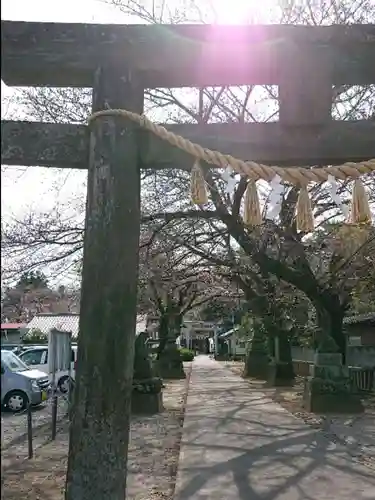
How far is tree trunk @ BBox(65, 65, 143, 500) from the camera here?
138 inches

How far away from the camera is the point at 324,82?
4113 mm

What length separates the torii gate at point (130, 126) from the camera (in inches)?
144

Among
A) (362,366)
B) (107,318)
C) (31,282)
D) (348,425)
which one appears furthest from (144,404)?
(107,318)

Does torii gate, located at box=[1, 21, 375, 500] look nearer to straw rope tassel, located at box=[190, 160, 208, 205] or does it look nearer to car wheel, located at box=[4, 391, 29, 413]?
straw rope tassel, located at box=[190, 160, 208, 205]

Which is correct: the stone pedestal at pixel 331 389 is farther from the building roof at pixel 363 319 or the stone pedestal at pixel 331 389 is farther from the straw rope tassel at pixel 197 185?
the straw rope tassel at pixel 197 185

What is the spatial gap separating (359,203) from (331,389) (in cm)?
978

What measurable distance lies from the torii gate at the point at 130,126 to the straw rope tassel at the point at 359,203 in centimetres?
40

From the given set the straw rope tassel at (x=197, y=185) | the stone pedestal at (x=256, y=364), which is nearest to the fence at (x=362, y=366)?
the stone pedestal at (x=256, y=364)

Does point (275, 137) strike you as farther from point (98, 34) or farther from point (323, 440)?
point (323, 440)

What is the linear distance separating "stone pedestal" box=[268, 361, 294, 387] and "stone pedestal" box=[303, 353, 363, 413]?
23.5 feet

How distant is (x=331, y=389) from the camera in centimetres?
1270

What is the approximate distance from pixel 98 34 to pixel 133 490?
479 centimetres

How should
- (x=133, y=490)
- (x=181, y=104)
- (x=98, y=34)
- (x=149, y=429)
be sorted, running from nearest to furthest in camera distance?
(x=98, y=34) < (x=133, y=490) < (x=149, y=429) < (x=181, y=104)

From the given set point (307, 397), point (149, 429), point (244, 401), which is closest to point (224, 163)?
point (149, 429)
